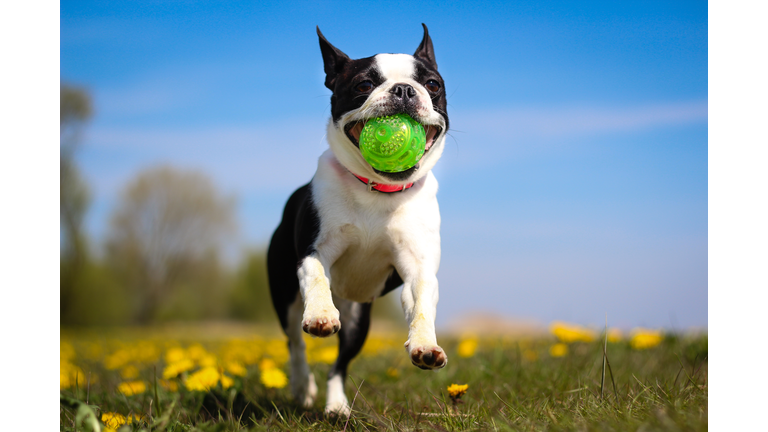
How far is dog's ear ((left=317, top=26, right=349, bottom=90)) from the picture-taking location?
328 cm

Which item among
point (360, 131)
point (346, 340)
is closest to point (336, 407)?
point (346, 340)

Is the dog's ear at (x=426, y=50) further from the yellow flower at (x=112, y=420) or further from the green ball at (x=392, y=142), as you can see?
the yellow flower at (x=112, y=420)

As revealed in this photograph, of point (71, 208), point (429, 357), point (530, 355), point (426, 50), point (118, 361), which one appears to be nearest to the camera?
point (429, 357)

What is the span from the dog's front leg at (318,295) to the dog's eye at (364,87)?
853 millimetres

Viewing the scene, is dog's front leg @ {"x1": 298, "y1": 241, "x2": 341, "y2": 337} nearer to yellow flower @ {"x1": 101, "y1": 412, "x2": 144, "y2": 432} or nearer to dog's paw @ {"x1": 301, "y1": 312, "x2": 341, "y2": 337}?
dog's paw @ {"x1": 301, "y1": 312, "x2": 341, "y2": 337}

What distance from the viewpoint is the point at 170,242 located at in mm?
18156

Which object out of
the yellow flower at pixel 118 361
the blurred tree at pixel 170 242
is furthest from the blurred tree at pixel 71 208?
the yellow flower at pixel 118 361

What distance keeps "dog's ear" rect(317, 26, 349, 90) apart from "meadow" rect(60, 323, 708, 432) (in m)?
1.74

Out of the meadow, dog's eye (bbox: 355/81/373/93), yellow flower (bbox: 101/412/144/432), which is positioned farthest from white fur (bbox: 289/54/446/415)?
yellow flower (bbox: 101/412/144/432)

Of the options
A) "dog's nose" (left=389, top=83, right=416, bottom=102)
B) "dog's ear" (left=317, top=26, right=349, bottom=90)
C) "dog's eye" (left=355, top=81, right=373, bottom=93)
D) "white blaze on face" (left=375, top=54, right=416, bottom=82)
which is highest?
"dog's ear" (left=317, top=26, right=349, bottom=90)

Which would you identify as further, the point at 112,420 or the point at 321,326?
the point at 112,420

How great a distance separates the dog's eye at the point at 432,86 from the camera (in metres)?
3.08

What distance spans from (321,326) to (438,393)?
152 centimetres

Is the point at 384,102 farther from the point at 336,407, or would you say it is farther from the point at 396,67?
the point at 336,407
